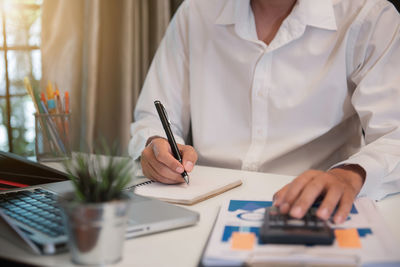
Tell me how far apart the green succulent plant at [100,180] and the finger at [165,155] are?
31cm

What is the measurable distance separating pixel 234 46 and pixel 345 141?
405 millimetres

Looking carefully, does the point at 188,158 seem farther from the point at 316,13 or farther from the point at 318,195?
the point at 316,13

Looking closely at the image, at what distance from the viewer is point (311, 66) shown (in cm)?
119

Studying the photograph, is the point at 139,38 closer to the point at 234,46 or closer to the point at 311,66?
the point at 234,46

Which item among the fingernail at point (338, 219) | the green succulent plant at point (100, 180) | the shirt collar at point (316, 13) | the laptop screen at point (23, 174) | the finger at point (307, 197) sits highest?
the shirt collar at point (316, 13)

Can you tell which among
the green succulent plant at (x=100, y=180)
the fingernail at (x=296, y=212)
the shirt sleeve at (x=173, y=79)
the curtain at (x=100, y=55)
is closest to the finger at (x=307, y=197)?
the fingernail at (x=296, y=212)

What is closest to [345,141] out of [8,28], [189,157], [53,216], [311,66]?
[311,66]

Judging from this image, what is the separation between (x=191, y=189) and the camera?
0.88m

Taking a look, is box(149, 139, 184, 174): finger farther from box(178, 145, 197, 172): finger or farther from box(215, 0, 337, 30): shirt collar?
box(215, 0, 337, 30): shirt collar

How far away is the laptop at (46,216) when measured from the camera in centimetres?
58

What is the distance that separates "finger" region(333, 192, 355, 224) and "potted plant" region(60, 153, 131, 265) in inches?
12.2

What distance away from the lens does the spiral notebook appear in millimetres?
824

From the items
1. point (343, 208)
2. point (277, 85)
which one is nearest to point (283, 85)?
point (277, 85)

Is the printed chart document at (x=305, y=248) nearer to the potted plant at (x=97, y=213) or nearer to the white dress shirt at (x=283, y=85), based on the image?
the potted plant at (x=97, y=213)
